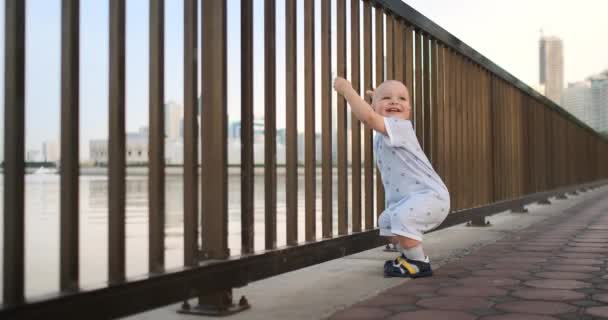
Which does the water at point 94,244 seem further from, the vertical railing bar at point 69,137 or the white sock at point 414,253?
the white sock at point 414,253

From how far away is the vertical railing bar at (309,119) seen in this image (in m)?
2.69

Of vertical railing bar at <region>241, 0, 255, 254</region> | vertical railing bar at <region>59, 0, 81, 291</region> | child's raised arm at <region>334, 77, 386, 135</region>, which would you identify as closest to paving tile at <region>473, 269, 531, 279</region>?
child's raised arm at <region>334, 77, 386, 135</region>

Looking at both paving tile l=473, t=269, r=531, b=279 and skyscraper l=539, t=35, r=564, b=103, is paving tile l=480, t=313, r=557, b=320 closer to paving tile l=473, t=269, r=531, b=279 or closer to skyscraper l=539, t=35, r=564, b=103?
paving tile l=473, t=269, r=531, b=279

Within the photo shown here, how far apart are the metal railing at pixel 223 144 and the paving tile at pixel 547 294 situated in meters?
0.81

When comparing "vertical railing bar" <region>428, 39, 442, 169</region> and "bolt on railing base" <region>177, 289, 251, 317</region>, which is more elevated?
"vertical railing bar" <region>428, 39, 442, 169</region>

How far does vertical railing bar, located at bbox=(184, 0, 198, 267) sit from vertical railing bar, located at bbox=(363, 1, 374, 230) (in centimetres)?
142

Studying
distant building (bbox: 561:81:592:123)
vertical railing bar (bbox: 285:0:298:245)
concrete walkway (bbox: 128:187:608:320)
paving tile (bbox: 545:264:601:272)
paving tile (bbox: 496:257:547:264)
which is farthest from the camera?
distant building (bbox: 561:81:592:123)

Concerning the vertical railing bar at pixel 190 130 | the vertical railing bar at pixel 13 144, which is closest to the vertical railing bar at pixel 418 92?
the vertical railing bar at pixel 190 130

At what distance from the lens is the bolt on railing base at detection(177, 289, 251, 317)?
217 centimetres

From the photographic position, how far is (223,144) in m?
2.11

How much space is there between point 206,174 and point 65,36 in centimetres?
71

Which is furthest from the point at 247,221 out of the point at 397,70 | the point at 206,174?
the point at 397,70

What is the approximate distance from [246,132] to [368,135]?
1.21m

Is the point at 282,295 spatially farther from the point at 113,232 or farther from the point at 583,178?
the point at 583,178
